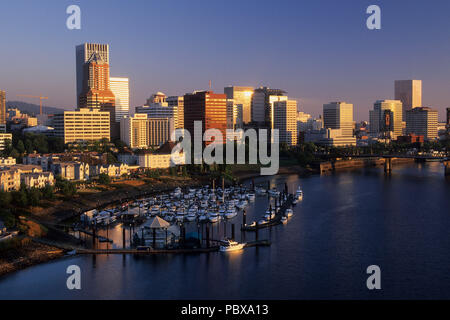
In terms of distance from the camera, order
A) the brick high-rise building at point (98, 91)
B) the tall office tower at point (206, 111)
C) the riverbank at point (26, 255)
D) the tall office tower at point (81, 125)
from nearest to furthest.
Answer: the riverbank at point (26, 255), the tall office tower at point (81, 125), the tall office tower at point (206, 111), the brick high-rise building at point (98, 91)

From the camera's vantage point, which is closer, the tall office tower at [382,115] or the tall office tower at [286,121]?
the tall office tower at [286,121]

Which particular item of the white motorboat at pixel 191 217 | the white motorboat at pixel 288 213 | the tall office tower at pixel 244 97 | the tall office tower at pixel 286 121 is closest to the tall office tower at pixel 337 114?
the tall office tower at pixel 244 97

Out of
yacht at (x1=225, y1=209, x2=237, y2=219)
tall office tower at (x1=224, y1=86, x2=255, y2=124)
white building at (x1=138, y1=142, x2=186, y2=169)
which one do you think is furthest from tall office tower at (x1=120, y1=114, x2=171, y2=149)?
tall office tower at (x1=224, y1=86, x2=255, y2=124)

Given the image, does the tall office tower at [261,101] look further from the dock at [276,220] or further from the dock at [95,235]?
the dock at [95,235]

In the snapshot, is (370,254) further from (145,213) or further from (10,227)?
(10,227)

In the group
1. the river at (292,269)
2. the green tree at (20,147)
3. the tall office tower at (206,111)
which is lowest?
the river at (292,269)

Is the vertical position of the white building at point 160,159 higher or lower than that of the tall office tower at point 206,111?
lower
